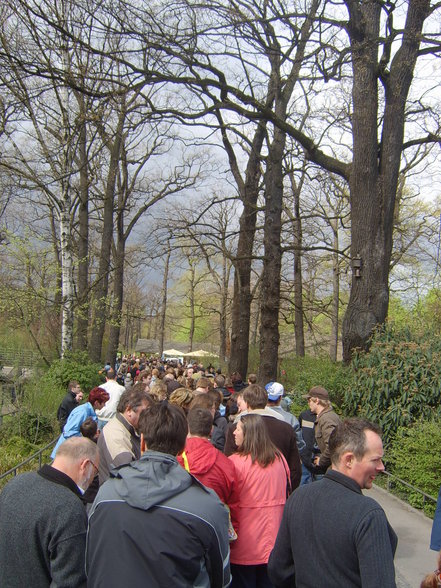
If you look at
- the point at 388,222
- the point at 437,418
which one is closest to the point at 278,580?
the point at 437,418

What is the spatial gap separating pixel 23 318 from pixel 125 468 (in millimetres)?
14163

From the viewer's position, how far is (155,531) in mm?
2564

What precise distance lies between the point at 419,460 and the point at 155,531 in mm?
6615

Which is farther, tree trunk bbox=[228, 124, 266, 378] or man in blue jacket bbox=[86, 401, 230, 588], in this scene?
tree trunk bbox=[228, 124, 266, 378]

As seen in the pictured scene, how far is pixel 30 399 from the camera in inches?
460

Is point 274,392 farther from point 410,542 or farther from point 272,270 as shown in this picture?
point 272,270

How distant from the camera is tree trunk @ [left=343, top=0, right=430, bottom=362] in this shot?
40.2 ft

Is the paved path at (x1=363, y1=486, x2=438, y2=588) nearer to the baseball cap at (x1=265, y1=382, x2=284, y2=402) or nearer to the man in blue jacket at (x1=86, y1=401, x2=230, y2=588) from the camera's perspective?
the baseball cap at (x1=265, y1=382, x2=284, y2=402)

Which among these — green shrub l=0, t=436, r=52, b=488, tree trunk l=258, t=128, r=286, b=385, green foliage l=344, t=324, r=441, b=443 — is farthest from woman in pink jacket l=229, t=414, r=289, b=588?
tree trunk l=258, t=128, r=286, b=385

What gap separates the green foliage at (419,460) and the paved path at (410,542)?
0.28 meters

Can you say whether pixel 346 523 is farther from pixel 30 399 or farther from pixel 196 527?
pixel 30 399

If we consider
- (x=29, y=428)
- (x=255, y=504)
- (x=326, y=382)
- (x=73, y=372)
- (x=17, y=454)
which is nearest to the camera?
(x=255, y=504)

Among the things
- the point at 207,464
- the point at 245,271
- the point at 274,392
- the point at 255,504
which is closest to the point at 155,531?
the point at 207,464

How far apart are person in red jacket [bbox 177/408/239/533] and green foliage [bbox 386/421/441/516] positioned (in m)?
4.88
